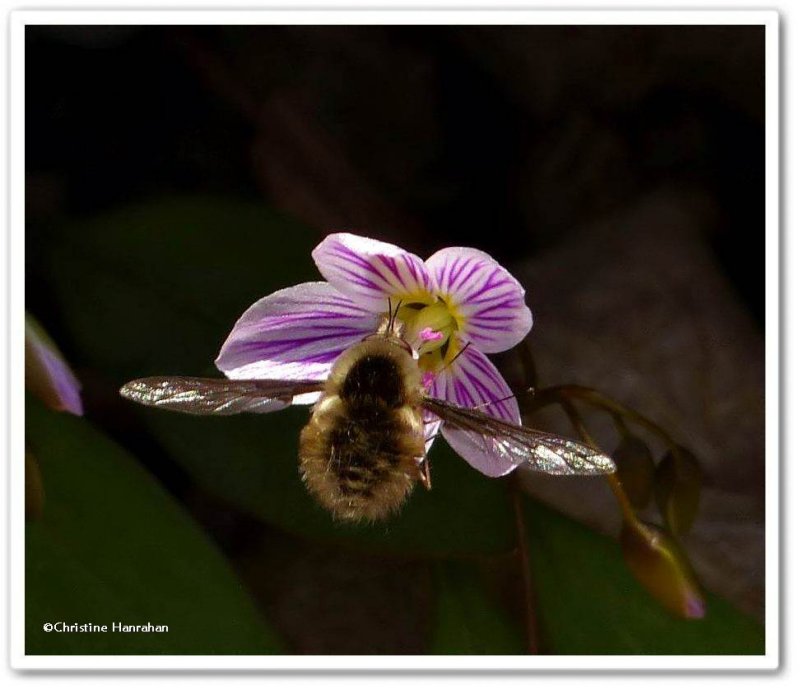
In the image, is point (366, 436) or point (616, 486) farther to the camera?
point (616, 486)

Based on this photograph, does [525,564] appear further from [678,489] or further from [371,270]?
[371,270]

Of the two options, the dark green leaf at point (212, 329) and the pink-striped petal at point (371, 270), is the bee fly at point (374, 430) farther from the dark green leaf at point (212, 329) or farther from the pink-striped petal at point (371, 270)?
the dark green leaf at point (212, 329)

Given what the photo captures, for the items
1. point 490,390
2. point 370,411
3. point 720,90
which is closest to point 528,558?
point 490,390

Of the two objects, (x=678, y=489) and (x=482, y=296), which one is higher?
(x=482, y=296)

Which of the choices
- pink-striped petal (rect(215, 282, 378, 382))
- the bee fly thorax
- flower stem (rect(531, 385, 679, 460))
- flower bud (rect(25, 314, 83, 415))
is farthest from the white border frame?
the bee fly thorax

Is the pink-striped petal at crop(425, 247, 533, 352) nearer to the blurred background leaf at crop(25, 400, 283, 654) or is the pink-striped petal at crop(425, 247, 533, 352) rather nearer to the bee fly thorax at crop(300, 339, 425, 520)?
the bee fly thorax at crop(300, 339, 425, 520)

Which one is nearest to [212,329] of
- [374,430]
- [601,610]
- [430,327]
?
[430,327]
